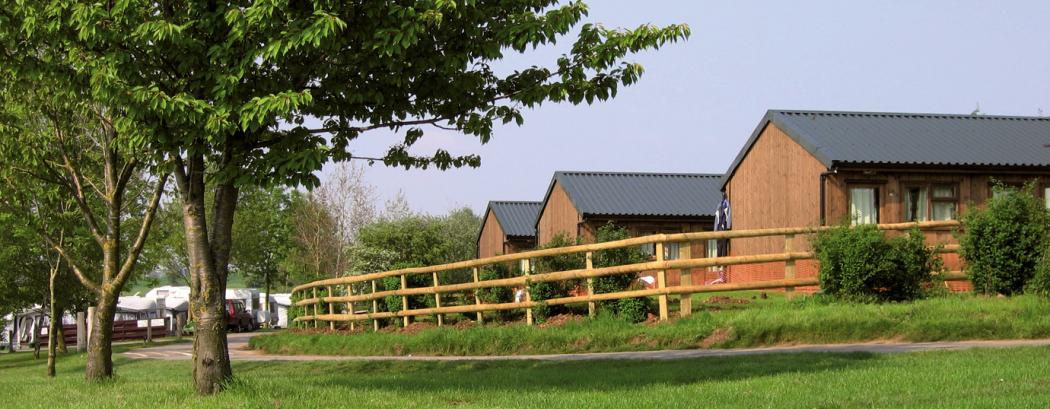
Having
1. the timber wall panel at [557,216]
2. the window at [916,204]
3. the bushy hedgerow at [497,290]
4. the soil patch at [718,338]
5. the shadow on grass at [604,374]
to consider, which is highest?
the timber wall panel at [557,216]

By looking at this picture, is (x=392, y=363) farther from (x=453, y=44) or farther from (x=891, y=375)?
(x=891, y=375)

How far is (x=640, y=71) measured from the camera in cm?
1156

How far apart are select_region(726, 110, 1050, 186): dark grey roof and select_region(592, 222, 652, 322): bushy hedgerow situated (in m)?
7.83

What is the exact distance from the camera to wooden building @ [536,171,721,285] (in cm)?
3769

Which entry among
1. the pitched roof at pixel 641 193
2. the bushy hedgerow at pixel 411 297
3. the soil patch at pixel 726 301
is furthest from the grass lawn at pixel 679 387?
the pitched roof at pixel 641 193

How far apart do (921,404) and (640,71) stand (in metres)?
4.49

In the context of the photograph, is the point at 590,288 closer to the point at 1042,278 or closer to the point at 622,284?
the point at 622,284

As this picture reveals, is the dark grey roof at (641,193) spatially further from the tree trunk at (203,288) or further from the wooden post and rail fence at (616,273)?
the tree trunk at (203,288)

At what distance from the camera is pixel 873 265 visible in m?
17.7

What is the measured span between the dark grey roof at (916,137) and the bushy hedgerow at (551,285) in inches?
315

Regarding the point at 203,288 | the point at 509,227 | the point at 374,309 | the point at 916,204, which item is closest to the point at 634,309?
the point at 374,309

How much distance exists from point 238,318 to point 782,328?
47.1 m

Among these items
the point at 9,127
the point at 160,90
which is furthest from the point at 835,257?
the point at 9,127

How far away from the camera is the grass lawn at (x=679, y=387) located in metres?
9.31
